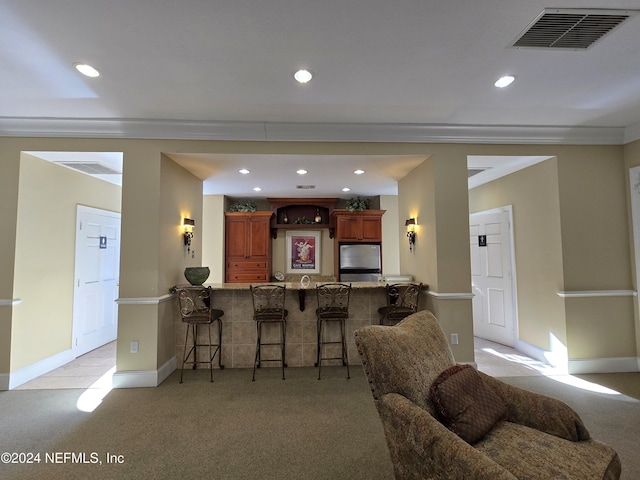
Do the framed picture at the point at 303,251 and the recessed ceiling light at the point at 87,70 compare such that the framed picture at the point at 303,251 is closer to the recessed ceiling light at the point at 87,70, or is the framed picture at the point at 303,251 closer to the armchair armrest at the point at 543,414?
the recessed ceiling light at the point at 87,70

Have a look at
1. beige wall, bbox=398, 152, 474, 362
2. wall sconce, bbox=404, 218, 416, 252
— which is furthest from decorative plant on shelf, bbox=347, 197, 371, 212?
beige wall, bbox=398, 152, 474, 362

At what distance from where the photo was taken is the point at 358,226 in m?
6.20

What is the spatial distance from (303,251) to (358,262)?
126 cm

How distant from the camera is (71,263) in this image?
4.15 meters

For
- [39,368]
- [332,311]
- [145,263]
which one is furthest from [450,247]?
[39,368]

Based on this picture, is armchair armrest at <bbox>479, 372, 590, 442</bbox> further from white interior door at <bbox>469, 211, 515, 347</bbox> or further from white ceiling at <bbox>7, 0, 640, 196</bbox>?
white interior door at <bbox>469, 211, 515, 347</bbox>

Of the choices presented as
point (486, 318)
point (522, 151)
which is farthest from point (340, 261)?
point (522, 151)

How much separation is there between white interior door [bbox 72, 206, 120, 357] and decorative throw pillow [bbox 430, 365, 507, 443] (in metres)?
4.87

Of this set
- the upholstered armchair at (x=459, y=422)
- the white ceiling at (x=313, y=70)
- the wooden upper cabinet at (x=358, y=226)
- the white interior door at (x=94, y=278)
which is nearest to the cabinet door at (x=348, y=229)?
the wooden upper cabinet at (x=358, y=226)

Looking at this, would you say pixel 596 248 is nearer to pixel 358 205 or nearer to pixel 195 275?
pixel 358 205

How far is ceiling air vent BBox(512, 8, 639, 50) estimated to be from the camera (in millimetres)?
1875

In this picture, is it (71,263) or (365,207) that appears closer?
(71,263)

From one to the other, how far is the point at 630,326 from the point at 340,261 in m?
4.27

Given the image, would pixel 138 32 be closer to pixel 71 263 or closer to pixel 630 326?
pixel 71 263
